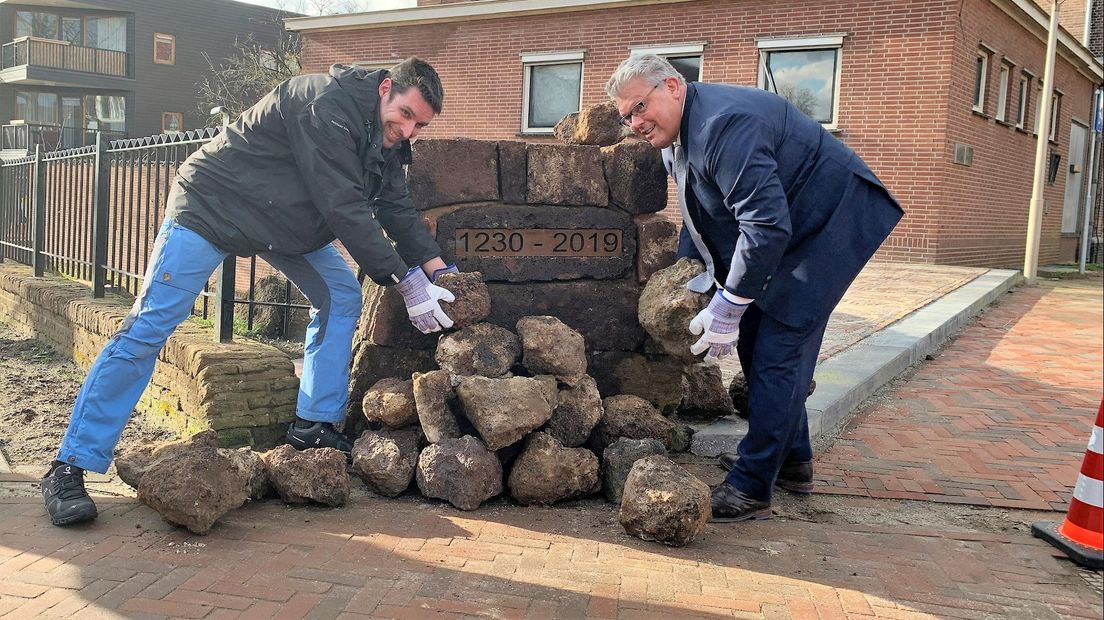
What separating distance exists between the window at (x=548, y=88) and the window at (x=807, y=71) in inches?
135

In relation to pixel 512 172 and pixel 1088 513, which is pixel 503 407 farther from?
pixel 1088 513

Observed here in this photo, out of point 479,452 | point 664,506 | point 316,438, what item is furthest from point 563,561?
point 316,438

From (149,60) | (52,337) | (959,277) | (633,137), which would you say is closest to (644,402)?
(633,137)

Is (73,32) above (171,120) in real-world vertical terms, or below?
above

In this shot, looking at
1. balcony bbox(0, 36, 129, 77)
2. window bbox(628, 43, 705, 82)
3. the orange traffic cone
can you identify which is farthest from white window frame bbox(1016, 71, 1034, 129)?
balcony bbox(0, 36, 129, 77)

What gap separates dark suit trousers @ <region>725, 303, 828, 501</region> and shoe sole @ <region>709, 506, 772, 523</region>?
6cm

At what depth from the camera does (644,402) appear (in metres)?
4.26

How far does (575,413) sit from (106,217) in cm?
453

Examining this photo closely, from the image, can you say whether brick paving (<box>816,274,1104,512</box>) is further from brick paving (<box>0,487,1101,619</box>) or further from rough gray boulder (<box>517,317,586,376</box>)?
rough gray boulder (<box>517,317,586,376</box>)

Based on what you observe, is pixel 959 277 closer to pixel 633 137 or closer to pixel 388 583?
pixel 633 137

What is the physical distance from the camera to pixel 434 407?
3.71m

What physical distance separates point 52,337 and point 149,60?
26707mm

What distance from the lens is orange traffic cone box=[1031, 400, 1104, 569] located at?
3.16m

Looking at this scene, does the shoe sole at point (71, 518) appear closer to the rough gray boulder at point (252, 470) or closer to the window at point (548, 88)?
the rough gray boulder at point (252, 470)
